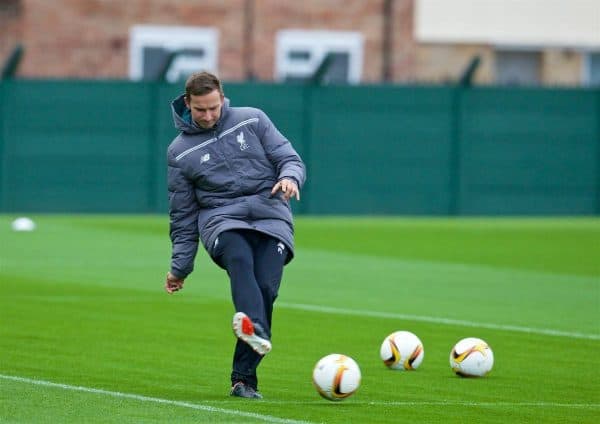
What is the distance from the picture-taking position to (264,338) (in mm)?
9781

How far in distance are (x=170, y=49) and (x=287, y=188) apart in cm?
3144

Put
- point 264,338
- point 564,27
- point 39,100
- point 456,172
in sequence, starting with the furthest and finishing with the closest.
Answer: point 564,27
point 456,172
point 39,100
point 264,338

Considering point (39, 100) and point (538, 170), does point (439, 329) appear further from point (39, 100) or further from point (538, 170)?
point (538, 170)

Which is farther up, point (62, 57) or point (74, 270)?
point (62, 57)

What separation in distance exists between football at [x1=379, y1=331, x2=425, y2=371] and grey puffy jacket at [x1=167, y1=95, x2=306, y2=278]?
1.76 m

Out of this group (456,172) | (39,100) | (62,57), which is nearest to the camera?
(39,100)

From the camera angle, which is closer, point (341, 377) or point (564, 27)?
point (341, 377)

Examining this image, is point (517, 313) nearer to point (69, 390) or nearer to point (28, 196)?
point (69, 390)

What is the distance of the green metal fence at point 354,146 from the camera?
3080 cm

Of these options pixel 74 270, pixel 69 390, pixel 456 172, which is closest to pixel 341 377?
pixel 69 390

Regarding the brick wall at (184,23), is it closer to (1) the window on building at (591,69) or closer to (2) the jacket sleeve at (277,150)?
Result: (1) the window on building at (591,69)

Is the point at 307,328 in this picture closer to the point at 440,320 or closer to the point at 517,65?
the point at 440,320

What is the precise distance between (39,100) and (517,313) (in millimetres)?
16397

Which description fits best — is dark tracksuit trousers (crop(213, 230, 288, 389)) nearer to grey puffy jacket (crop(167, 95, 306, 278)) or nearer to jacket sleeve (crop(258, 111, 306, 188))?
grey puffy jacket (crop(167, 95, 306, 278))
